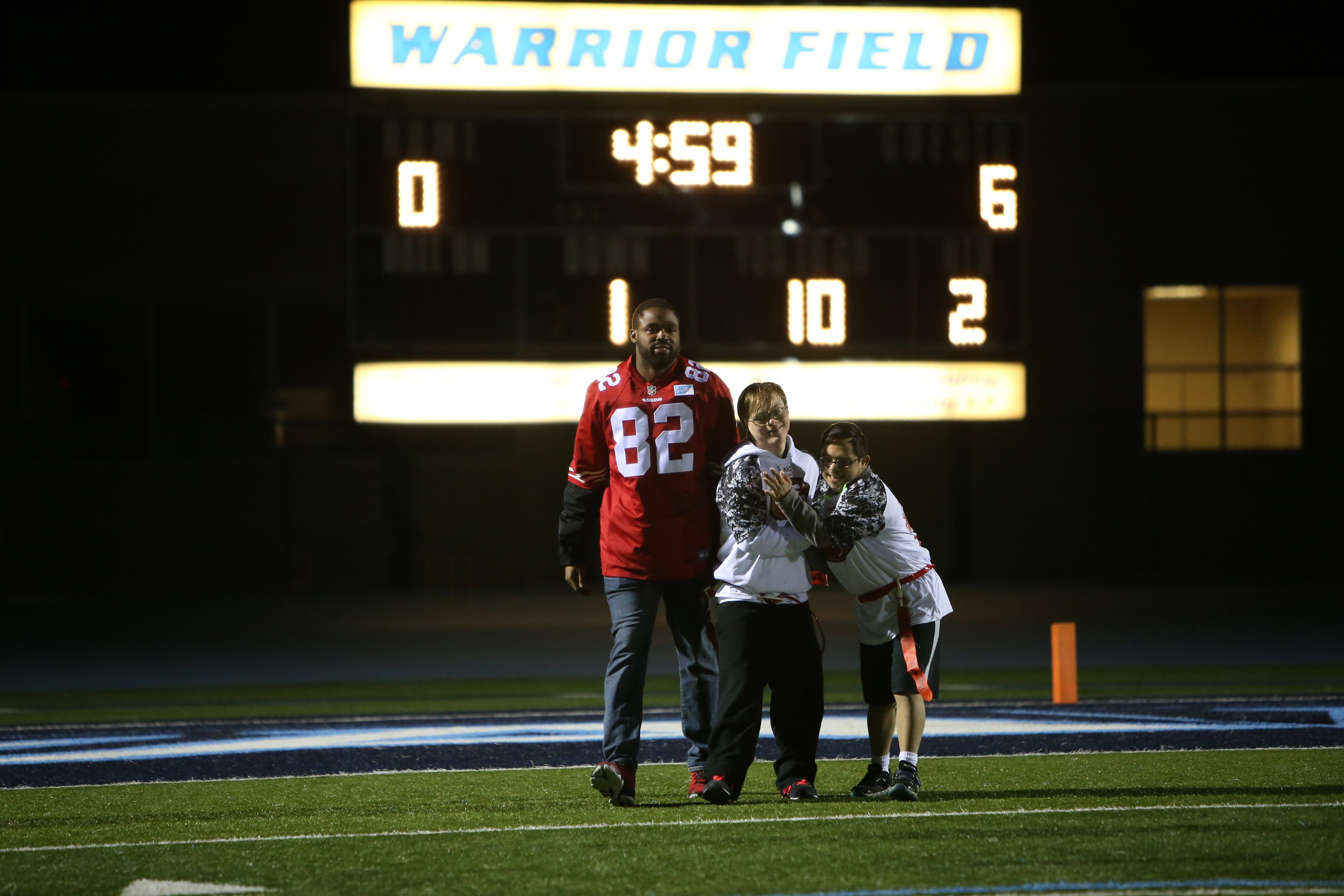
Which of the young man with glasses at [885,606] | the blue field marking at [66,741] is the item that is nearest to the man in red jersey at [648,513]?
the young man with glasses at [885,606]

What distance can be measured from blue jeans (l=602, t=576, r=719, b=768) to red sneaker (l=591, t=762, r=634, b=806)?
30mm

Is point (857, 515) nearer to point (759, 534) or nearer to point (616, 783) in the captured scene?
point (759, 534)

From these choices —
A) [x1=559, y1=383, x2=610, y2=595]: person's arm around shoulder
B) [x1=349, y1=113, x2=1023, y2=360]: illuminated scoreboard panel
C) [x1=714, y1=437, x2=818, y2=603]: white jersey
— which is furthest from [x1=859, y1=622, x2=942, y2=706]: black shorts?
[x1=349, y1=113, x2=1023, y2=360]: illuminated scoreboard panel

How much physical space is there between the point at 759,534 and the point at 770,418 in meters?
0.38

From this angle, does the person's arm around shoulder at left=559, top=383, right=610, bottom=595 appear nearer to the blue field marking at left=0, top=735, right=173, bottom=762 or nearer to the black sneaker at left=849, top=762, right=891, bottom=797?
the black sneaker at left=849, top=762, right=891, bottom=797

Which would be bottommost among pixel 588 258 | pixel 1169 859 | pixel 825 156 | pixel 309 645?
pixel 309 645

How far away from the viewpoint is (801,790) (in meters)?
5.57

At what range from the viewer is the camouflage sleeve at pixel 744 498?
5.32m

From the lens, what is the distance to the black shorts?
5.50 m

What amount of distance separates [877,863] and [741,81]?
38.2 feet

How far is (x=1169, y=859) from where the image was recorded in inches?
179

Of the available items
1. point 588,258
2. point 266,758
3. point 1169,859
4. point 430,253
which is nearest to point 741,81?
point 588,258

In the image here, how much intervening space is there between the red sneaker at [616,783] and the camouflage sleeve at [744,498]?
91 centimetres

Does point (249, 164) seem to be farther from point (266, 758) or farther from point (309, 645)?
point (266, 758)
